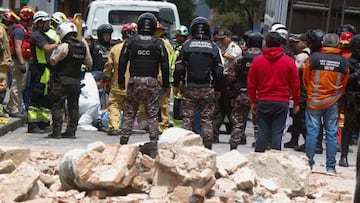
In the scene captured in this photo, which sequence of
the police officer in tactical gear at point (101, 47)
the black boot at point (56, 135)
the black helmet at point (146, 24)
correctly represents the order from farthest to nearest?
1. the police officer in tactical gear at point (101, 47)
2. the black boot at point (56, 135)
3. the black helmet at point (146, 24)

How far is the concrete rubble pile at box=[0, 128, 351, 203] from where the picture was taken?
296 inches

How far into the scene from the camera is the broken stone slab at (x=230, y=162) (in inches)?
331

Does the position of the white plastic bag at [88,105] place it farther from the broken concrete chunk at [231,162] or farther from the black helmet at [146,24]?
the broken concrete chunk at [231,162]

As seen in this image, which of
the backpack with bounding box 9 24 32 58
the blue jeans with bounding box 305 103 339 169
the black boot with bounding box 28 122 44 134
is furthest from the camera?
the backpack with bounding box 9 24 32 58

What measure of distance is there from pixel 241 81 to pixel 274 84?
1847 mm

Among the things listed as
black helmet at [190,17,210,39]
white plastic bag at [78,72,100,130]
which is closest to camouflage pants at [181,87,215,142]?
black helmet at [190,17,210,39]

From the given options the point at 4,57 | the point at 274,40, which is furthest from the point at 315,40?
the point at 4,57

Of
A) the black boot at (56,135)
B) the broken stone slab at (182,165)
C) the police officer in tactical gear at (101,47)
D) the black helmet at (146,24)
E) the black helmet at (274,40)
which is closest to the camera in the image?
the broken stone slab at (182,165)

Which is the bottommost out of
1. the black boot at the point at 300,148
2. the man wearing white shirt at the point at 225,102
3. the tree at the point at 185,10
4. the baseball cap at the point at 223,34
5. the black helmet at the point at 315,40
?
the tree at the point at 185,10

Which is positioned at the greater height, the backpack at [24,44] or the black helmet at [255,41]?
the black helmet at [255,41]

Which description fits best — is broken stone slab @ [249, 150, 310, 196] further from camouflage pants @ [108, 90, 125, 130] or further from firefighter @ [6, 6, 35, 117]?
firefighter @ [6, 6, 35, 117]

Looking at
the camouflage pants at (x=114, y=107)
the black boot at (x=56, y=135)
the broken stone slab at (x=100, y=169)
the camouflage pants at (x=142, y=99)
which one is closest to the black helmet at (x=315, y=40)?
the camouflage pants at (x=142, y=99)

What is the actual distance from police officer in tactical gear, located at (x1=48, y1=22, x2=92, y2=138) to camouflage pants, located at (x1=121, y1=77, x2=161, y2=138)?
193 centimetres

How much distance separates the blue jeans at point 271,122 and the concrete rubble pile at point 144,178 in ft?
4.52
